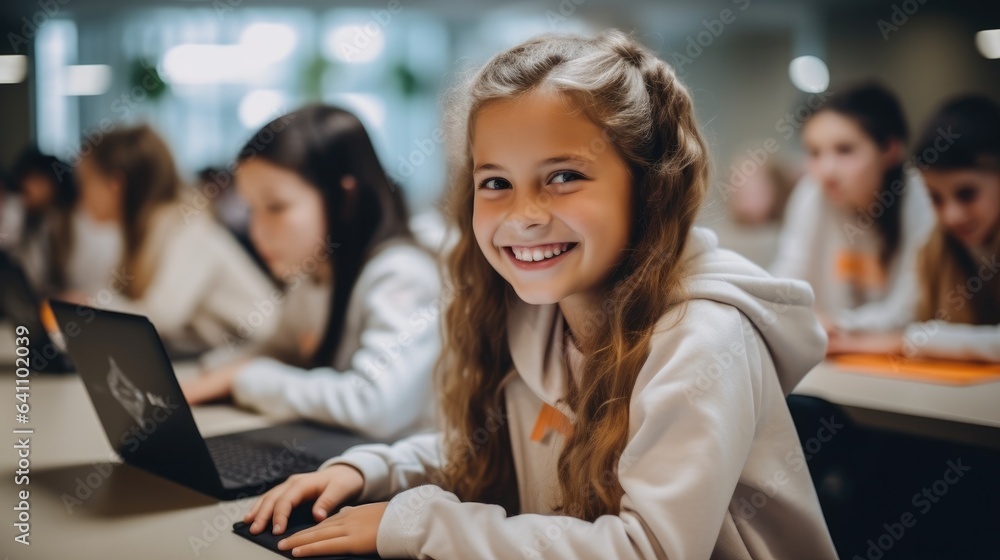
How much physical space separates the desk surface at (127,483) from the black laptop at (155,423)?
1.4 inches

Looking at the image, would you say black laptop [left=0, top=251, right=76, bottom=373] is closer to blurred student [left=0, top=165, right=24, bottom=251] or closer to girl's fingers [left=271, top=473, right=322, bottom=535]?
girl's fingers [left=271, top=473, right=322, bottom=535]

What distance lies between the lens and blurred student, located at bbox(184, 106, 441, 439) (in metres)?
1.63

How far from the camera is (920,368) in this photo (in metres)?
1.79

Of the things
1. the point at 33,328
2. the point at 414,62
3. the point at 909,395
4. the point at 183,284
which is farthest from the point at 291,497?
the point at 414,62

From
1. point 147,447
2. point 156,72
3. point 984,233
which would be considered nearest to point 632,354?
point 147,447

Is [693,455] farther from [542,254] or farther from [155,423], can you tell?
[155,423]

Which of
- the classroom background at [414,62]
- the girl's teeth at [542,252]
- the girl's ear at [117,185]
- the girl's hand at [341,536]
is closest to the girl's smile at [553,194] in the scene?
the girl's teeth at [542,252]

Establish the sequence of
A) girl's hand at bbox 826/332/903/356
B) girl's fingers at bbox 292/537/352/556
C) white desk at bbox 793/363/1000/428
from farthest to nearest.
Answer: girl's hand at bbox 826/332/903/356 < white desk at bbox 793/363/1000/428 < girl's fingers at bbox 292/537/352/556

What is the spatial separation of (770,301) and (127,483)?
37.2 inches

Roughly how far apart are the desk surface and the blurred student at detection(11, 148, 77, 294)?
6.12 ft

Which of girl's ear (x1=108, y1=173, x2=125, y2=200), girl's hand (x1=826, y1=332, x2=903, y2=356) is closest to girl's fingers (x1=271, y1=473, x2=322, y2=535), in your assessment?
girl's hand (x1=826, y1=332, x2=903, y2=356)

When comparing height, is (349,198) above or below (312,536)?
above

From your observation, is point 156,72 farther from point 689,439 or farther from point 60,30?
point 689,439

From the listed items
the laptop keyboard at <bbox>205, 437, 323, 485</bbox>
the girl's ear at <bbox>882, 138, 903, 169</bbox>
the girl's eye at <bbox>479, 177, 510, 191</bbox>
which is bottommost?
the laptop keyboard at <bbox>205, 437, 323, 485</bbox>
